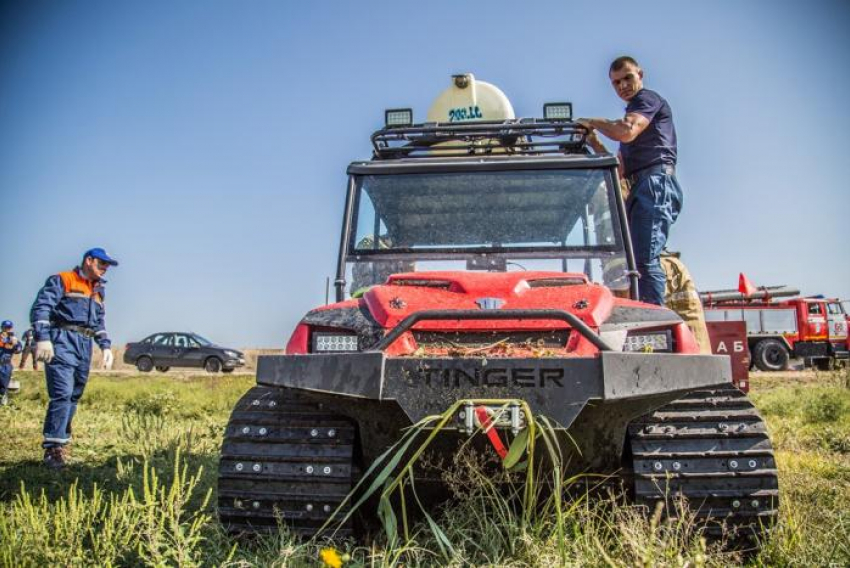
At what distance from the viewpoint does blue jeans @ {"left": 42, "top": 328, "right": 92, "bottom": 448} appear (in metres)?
5.83

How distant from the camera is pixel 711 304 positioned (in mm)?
21094

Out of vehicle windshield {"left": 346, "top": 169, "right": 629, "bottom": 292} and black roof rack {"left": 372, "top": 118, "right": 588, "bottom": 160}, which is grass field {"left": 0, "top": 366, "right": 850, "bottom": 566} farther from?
black roof rack {"left": 372, "top": 118, "right": 588, "bottom": 160}

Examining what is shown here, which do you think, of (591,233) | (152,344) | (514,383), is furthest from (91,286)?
(152,344)

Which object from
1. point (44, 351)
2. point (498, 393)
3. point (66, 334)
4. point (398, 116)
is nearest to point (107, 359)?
point (66, 334)

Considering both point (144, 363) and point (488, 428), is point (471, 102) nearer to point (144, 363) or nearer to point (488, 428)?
point (488, 428)

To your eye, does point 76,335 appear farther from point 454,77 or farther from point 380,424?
point 380,424

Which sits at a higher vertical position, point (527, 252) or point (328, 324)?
point (527, 252)

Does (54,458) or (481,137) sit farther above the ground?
(481,137)

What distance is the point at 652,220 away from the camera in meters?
4.31

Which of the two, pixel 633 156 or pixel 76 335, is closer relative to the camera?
pixel 633 156

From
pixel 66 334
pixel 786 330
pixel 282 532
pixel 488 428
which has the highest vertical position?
pixel 786 330

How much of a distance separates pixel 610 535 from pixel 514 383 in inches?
33.9

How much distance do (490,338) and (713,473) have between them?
1.06m

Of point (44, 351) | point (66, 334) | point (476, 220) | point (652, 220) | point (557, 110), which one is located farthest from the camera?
point (66, 334)
